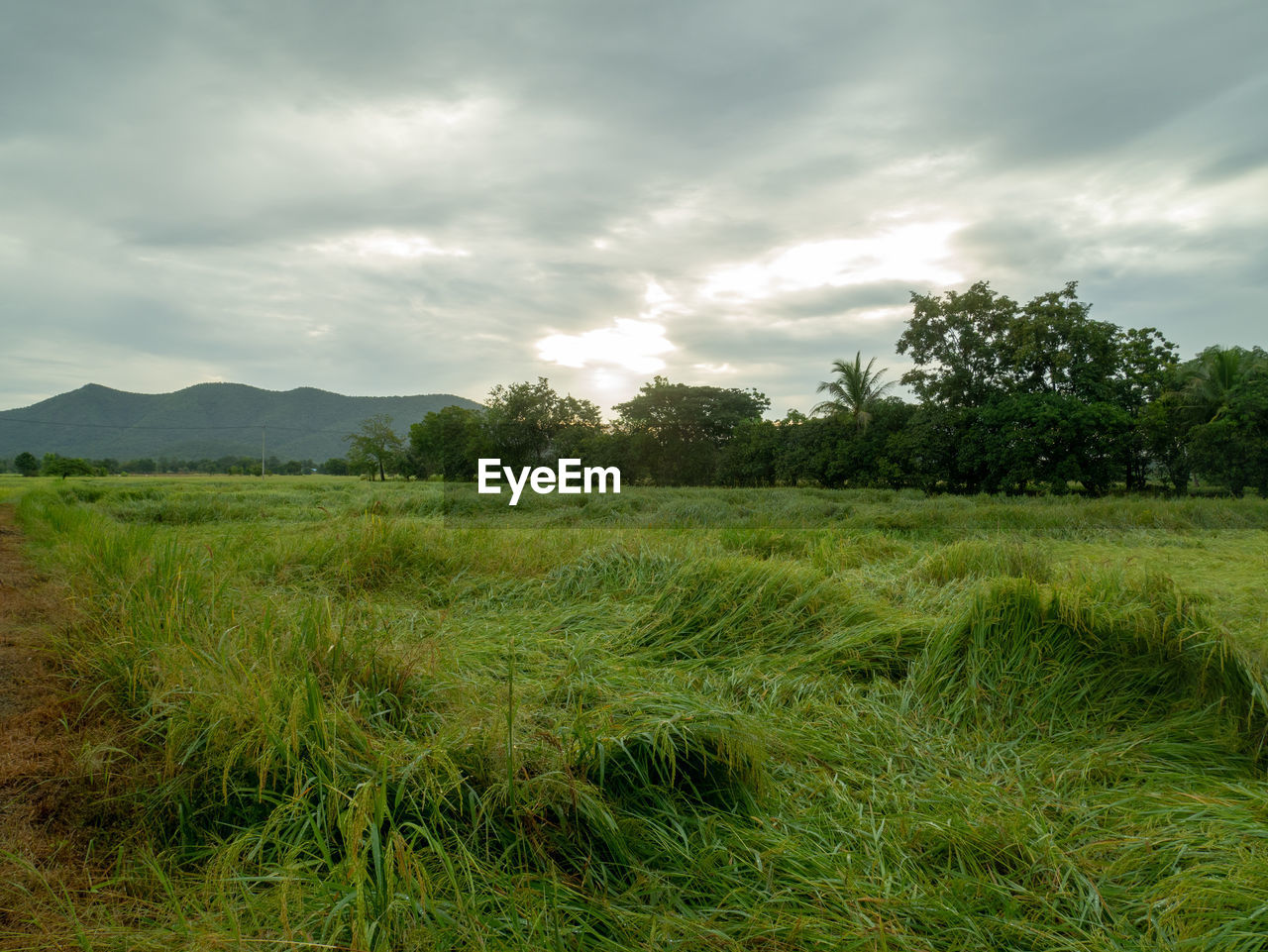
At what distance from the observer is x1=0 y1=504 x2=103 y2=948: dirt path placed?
4.41 ft

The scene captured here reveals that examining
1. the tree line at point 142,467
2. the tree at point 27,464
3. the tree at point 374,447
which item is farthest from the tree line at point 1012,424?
the tree at point 27,464

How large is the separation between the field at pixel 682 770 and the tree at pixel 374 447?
4879 cm

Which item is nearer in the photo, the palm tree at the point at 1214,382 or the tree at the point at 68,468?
the palm tree at the point at 1214,382

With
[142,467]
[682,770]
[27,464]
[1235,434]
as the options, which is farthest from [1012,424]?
[142,467]

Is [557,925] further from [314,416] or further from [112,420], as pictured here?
[112,420]

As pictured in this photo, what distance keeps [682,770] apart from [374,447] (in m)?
52.2

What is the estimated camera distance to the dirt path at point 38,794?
134 cm

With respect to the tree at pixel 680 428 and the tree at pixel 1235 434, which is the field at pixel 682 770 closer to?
the tree at pixel 1235 434

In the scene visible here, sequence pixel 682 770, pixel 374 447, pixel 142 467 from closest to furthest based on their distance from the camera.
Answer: pixel 682 770 < pixel 374 447 < pixel 142 467

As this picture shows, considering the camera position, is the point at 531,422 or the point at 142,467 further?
the point at 142,467

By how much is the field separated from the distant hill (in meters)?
87.7

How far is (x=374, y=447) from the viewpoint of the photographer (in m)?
50.1

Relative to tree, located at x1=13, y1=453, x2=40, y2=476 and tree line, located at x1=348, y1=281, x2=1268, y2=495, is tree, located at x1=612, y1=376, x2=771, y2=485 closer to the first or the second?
tree line, located at x1=348, y1=281, x2=1268, y2=495

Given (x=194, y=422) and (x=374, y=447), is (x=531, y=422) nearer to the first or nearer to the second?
(x=374, y=447)
